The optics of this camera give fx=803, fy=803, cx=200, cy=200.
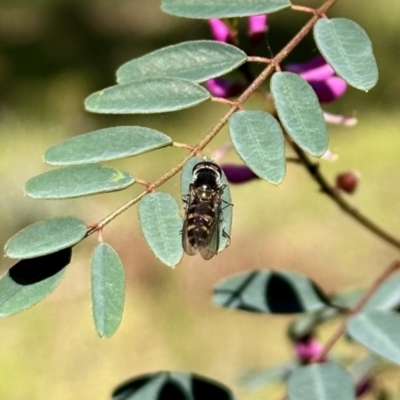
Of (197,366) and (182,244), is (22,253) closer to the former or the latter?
(182,244)

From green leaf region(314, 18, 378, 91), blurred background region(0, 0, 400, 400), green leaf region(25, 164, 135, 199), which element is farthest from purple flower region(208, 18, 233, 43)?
blurred background region(0, 0, 400, 400)

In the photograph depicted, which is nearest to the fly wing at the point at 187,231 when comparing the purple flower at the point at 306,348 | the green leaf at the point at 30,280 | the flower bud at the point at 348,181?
the green leaf at the point at 30,280

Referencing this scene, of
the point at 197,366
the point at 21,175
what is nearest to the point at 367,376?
the point at 197,366

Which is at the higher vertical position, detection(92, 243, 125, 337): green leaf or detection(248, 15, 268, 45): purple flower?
detection(248, 15, 268, 45): purple flower

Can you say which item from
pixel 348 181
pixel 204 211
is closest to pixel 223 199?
pixel 204 211

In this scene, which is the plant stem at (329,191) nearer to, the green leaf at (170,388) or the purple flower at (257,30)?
the purple flower at (257,30)

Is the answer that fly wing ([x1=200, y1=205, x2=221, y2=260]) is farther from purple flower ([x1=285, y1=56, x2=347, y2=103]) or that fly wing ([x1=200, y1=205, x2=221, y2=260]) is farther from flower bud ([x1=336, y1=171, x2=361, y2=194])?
flower bud ([x1=336, y1=171, x2=361, y2=194])

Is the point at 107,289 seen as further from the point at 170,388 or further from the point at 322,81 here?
the point at 322,81
